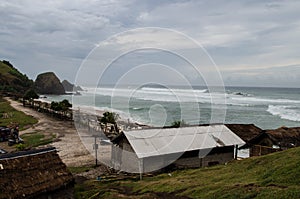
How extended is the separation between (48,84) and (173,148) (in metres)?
121

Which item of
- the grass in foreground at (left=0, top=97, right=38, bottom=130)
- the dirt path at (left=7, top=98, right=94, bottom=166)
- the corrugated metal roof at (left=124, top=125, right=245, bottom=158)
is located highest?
the corrugated metal roof at (left=124, top=125, right=245, bottom=158)

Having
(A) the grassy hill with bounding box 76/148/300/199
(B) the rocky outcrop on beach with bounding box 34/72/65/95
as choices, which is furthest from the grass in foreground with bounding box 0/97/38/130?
(B) the rocky outcrop on beach with bounding box 34/72/65/95

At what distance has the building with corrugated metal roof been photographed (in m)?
16.5

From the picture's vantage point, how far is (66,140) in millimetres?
28547

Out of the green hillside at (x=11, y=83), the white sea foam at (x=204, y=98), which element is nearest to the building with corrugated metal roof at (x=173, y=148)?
the white sea foam at (x=204, y=98)

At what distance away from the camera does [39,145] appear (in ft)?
83.6

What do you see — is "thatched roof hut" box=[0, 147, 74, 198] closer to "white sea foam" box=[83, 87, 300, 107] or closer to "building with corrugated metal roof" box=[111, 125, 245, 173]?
"building with corrugated metal roof" box=[111, 125, 245, 173]

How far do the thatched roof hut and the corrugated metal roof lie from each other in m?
4.62

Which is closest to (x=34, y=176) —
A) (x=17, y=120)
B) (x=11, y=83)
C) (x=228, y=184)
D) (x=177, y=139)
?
(x=228, y=184)

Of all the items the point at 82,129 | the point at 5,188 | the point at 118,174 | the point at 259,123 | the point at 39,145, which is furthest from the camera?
the point at 259,123

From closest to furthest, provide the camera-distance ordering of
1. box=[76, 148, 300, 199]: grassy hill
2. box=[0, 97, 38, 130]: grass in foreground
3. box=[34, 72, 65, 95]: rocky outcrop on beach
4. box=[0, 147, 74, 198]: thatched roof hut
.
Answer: box=[76, 148, 300, 199]: grassy hill < box=[0, 147, 74, 198]: thatched roof hut < box=[0, 97, 38, 130]: grass in foreground < box=[34, 72, 65, 95]: rocky outcrop on beach

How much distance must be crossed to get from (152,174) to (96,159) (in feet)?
17.7

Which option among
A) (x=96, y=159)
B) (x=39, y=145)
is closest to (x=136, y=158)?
(x=96, y=159)

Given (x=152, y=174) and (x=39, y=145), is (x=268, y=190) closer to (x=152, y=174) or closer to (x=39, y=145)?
Result: (x=152, y=174)
